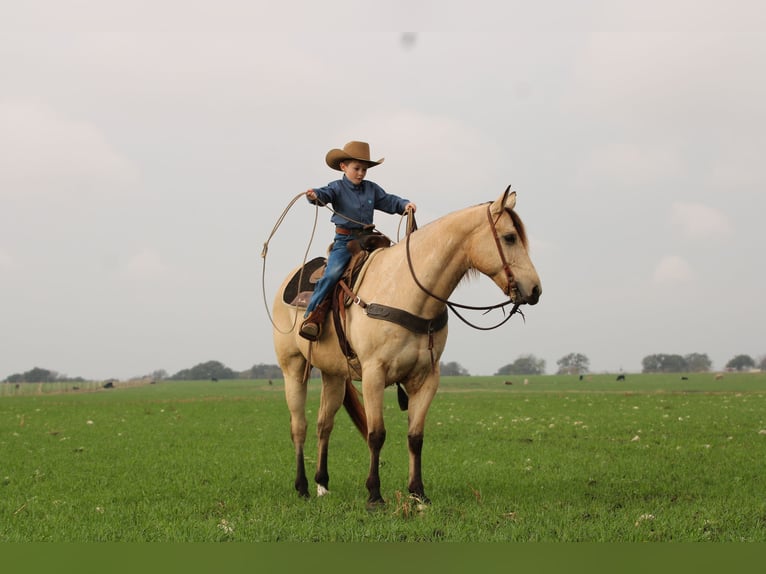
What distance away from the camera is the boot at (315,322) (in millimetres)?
9688

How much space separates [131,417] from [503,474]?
20.9 meters

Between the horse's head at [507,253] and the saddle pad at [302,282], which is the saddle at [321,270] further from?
the horse's head at [507,253]

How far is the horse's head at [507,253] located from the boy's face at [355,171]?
218 centimetres

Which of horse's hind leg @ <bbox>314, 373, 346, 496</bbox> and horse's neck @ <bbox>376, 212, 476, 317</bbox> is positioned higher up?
horse's neck @ <bbox>376, 212, 476, 317</bbox>

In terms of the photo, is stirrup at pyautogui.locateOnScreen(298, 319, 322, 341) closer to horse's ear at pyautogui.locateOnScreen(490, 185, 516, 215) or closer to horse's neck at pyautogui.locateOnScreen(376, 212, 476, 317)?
horse's neck at pyautogui.locateOnScreen(376, 212, 476, 317)

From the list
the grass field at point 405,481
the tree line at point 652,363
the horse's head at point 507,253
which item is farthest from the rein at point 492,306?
the tree line at point 652,363

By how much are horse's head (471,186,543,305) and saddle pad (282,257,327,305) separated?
322 cm

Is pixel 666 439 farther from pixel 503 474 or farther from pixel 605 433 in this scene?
pixel 503 474

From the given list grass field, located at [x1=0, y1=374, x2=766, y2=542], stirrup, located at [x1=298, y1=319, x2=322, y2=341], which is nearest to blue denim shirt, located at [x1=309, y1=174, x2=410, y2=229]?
stirrup, located at [x1=298, y1=319, x2=322, y2=341]

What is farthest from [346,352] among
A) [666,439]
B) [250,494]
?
[666,439]

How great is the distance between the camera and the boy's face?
984cm

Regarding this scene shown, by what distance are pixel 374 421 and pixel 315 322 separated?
1727 millimetres

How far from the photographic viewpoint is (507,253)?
8312mm

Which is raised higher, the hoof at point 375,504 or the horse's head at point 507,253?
the horse's head at point 507,253
